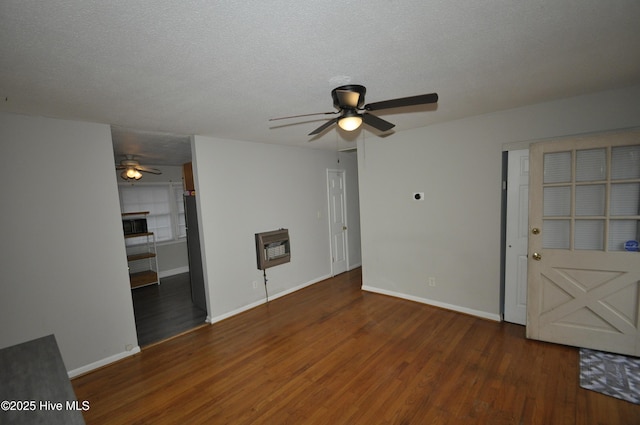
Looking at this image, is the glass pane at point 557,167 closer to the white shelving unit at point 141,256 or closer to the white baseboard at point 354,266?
the white baseboard at point 354,266

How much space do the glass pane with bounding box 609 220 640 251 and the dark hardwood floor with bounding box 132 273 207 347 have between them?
471 centimetres

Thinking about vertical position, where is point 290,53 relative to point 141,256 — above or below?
above

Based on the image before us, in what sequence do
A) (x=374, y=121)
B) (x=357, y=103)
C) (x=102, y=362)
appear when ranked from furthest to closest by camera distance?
(x=102, y=362) → (x=374, y=121) → (x=357, y=103)

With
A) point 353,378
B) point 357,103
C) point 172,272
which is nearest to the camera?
point 357,103

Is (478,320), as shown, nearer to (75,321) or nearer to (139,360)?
(139,360)

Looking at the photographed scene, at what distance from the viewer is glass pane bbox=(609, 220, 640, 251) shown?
8.36ft

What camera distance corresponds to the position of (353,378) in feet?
8.28

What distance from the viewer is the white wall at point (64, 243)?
2.44 metres

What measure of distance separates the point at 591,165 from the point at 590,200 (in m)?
0.34

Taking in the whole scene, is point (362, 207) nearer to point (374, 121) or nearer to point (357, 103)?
point (374, 121)

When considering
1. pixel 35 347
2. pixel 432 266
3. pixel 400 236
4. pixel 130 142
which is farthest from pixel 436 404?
pixel 130 142

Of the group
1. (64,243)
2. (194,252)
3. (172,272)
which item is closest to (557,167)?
(194,252)

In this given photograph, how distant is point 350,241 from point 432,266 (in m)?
2.27

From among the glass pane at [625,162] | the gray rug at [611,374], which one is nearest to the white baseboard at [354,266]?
the gray rug at [611,374]
